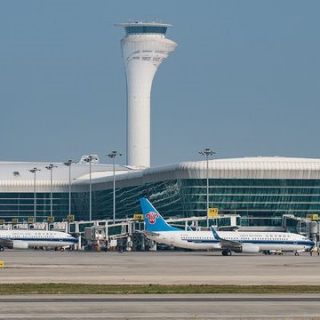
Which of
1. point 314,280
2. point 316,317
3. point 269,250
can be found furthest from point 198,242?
point 316,317

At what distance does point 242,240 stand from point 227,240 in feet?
7.19

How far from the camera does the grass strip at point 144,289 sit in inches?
2837

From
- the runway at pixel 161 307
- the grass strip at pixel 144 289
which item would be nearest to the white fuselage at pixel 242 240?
the grass strip at pixel 144 289

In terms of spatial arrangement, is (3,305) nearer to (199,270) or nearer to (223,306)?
(223,306)

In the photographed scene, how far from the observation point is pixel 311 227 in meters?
192

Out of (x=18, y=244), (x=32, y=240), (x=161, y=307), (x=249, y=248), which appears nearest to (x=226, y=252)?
(x=249, y=248)

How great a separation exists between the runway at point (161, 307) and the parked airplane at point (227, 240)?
281 ft

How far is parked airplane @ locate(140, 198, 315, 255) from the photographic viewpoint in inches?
6088

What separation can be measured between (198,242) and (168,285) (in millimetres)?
77510

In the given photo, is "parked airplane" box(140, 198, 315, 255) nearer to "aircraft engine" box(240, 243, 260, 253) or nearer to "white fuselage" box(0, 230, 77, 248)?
"aircraft engine" box(240, 243, 260, 253)

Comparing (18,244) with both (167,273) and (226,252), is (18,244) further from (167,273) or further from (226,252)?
(167,273)

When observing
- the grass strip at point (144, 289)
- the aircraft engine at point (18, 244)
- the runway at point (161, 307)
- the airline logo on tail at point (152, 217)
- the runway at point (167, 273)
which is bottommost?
the runway at point (161, 307)

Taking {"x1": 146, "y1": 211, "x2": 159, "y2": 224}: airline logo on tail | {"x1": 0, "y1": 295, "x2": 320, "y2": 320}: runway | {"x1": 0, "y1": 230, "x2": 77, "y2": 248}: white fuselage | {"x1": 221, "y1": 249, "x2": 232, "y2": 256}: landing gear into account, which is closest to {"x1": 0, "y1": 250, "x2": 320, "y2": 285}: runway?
{"x1": 0, "y1": 295, "x2": 320, "y2": 320}: runway

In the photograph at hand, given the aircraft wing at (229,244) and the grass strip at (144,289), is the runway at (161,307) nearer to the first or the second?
the grass strip at (144,289)
